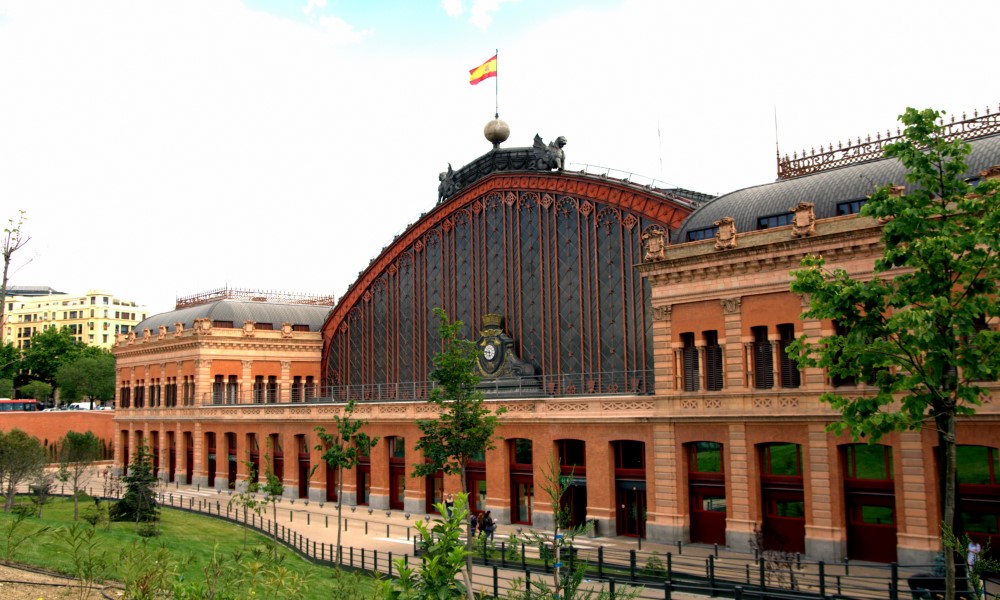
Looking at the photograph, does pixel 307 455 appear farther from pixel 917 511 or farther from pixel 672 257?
pixel 917 511

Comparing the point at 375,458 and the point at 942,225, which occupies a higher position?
the point at 942,225

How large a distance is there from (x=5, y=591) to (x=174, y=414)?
6120 centimetres

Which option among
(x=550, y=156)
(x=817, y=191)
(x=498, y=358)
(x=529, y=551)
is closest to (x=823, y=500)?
(x=529, y=551)

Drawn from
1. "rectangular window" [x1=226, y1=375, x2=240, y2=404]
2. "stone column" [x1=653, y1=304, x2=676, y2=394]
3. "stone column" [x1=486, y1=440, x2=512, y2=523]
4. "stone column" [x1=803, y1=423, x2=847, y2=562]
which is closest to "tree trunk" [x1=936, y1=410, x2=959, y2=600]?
"stone column" [x1=803, y1=423, x2=847, y2=562]

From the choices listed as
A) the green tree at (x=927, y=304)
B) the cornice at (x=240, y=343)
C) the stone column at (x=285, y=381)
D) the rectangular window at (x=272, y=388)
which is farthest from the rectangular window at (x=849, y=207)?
the rectangular window at (x=272, y=388)

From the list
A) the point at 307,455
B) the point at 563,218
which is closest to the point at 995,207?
the point at 563,218

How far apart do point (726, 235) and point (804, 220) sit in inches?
143

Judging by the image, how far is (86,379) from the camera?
411ft

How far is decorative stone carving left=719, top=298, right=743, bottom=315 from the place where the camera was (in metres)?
38.2

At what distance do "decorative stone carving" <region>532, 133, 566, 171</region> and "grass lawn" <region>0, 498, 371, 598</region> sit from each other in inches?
1108

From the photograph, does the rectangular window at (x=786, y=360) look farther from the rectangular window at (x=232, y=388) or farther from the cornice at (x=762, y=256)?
the rectangular window at (x=232, y=388)

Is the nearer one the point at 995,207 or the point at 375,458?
the point at 995,207

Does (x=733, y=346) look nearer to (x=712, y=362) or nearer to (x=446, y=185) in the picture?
(x=712, y=362)

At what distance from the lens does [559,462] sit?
149 feet
